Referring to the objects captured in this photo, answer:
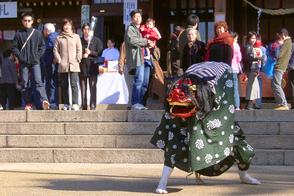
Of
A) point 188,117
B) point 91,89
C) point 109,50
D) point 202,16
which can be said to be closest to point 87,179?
point 188,117

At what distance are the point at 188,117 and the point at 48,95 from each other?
6.21 m

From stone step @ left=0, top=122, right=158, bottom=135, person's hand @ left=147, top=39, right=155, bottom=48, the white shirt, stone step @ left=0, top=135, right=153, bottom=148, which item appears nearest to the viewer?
stone step @ left=0, top=135, right=153, bottom=148

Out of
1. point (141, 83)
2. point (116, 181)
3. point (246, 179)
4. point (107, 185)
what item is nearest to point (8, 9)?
point (141, 83)

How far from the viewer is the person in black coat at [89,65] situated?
1209 centimetres

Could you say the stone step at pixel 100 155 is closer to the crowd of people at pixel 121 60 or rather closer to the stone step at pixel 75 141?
the stone step at pixel 75 141

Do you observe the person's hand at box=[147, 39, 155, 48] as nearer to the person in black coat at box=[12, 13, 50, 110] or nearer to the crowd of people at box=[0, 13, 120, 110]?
the crowd of people at box=[0, 13, 120, 110]

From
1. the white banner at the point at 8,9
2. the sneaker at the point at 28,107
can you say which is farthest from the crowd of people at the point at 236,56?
the white banner at the point at 8,9

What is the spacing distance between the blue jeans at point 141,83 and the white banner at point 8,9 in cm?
868

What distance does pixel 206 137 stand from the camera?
6.95 metres

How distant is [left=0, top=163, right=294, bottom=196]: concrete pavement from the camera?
752 cm

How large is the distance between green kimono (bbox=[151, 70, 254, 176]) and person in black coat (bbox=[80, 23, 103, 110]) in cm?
504

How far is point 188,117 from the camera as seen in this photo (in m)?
6.95

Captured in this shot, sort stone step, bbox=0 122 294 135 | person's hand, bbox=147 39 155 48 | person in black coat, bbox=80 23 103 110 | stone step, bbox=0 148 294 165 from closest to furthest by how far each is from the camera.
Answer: stone step, bbox=0 148 294 165 → stone step, bbox=0 122 294 135 → person's hand, bbox=147 39 155 48 → person in black coat, bbox=80 23 103 110

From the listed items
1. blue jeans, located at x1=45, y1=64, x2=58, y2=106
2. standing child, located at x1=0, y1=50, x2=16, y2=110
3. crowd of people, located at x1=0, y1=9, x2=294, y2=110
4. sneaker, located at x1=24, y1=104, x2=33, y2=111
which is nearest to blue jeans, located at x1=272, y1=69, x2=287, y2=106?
crowd of people, located at x1=0, y1=9, x2=294, y2=110
